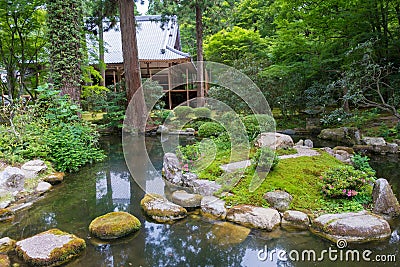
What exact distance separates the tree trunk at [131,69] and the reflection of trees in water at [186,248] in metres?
7.08

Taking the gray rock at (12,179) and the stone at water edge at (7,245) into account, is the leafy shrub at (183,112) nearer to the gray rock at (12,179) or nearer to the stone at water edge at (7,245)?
the gray rock at (12,179)

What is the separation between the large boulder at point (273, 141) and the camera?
227 inches

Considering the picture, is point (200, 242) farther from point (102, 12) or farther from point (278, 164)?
point (102, 12)

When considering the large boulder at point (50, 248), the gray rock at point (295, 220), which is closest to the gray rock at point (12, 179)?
the large boulder at point (50, 248)

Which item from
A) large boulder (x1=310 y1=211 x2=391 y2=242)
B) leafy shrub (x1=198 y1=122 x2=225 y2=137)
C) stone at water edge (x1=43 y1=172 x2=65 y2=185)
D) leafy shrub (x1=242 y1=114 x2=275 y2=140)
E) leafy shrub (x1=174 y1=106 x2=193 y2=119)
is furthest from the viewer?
leafy shrub (x1=174 y1=106 x2=193 y2=119)

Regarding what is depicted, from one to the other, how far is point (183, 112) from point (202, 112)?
95 centimetres

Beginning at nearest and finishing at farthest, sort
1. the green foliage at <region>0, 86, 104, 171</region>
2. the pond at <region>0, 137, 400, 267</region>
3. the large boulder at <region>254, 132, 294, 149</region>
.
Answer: the pond at <region>0, 137, 400, 267</region>
the large boulder at <region>254, 132, 294, 149</region>
the green foliage at <region>0, 86, 104, 171</region>

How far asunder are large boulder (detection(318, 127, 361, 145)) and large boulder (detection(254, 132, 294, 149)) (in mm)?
3110

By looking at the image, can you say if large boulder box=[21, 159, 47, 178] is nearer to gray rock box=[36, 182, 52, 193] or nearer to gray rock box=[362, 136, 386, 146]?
gray rock box=[36, 182, 52, 193]

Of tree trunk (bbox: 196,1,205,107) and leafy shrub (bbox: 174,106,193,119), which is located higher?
tree trunk (bbox: 196,1,205,107)

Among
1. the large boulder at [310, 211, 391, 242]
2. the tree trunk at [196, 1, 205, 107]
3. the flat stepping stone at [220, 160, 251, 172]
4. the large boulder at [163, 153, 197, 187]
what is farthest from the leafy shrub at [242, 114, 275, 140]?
the tree trunk at [196, 1, 205, 107]

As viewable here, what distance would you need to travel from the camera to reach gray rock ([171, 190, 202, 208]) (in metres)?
4.38

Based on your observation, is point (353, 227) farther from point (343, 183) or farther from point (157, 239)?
point (157, 239)

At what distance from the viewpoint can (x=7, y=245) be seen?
10.8 ft
